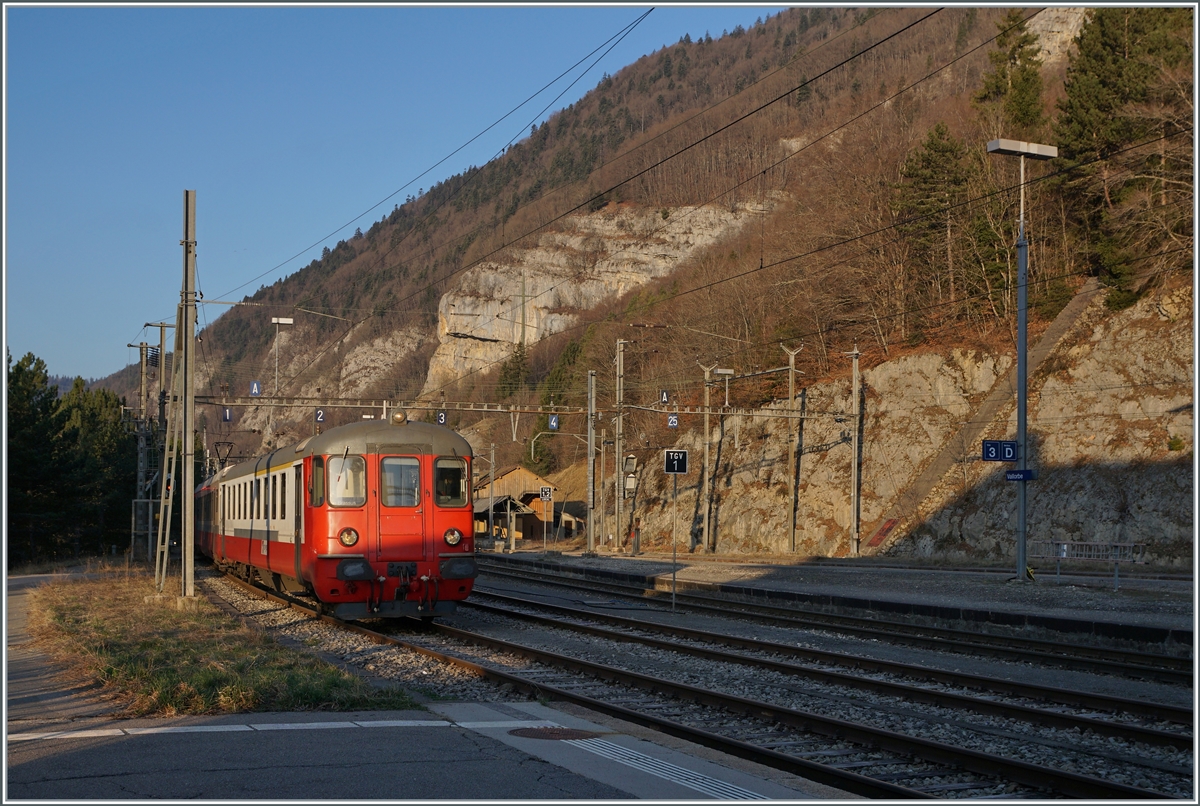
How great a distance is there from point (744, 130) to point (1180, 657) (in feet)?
504

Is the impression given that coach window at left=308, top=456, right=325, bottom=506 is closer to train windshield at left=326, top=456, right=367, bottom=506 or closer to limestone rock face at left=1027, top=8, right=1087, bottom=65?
train windshield at left=326, top=456, right=367, bottom=506

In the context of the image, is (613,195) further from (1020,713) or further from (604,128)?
(1020,713)

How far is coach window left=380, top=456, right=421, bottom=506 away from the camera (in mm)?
16938

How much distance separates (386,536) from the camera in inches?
659

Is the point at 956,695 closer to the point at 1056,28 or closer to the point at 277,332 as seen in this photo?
the point at 277,332

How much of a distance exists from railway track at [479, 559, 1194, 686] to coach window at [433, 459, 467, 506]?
5.97 metres

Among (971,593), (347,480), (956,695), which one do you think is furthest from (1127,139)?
(956,695)

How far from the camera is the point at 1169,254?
41000 millimetres

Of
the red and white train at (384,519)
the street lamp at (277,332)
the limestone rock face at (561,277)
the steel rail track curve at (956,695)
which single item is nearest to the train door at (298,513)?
the red and white train at (384,519)

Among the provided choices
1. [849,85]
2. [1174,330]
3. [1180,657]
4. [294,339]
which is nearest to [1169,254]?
[1174,330]

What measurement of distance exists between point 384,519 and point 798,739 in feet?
30.5

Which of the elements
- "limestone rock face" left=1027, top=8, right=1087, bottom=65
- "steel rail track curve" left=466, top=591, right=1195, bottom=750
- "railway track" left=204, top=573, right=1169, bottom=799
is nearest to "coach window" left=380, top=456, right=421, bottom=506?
"steel rail track curve" left=466, top=591, right=1195, bottom=750

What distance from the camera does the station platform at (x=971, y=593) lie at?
17.2 m

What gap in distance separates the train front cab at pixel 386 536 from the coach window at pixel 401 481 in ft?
0.05
